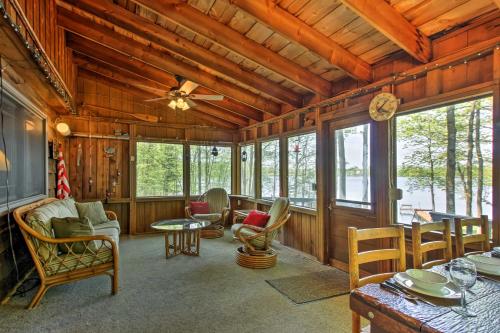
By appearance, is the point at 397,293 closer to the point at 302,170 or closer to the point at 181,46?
the point at 302,170

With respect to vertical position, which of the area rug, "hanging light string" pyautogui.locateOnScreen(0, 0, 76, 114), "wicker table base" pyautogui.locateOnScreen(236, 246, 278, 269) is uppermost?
"hanging light string" pyautogui.locateOnScreen(0, 0, 76, 114)

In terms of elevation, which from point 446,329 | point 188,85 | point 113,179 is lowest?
point 446,329

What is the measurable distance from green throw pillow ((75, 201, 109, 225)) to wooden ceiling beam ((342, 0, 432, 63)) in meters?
4.49

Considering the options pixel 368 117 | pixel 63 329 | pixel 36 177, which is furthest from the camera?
pixel 36 177

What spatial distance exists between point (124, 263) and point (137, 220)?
2.06m

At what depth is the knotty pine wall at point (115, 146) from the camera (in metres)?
5.40

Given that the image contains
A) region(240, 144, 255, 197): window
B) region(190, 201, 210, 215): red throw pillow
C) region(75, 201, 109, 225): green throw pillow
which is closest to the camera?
region(75, 201, 109, 225): green throw pillow

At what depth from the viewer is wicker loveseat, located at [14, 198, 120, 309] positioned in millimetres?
2551

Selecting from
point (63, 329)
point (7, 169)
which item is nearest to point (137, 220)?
point (7, 169)

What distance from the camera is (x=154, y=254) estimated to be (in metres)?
4.31

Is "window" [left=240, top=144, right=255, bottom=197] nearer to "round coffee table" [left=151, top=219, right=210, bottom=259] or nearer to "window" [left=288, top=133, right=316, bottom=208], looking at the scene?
"window" [left=288, top=133, right=316, bottom=208]

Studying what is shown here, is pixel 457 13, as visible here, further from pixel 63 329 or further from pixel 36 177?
pixel 36 177

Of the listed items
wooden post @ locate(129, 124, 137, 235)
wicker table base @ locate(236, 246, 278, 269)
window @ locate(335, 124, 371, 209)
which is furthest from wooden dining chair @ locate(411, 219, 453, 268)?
wooden post @ locate(129, 124, 137, 235)

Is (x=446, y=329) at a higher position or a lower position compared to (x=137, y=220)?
higher
